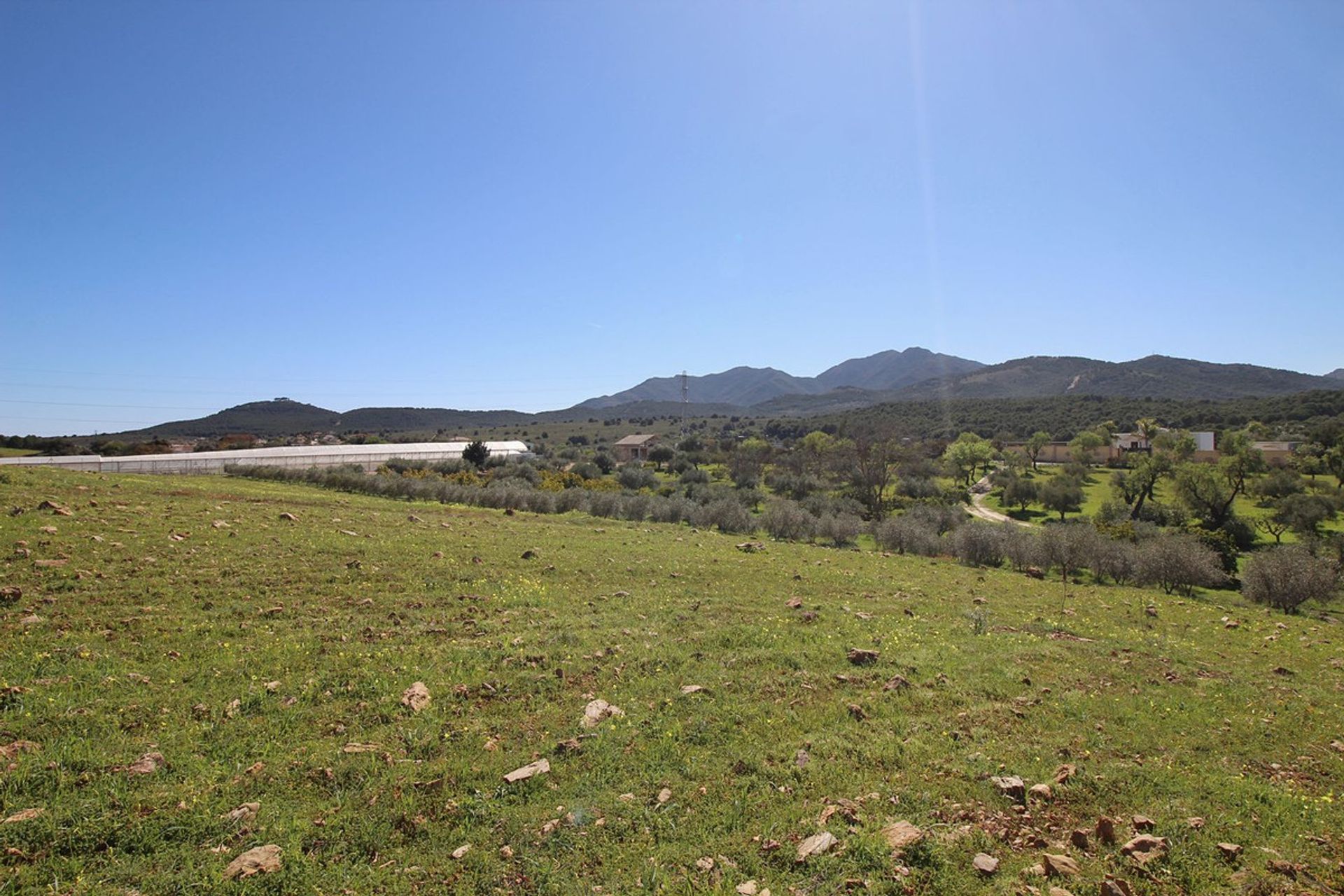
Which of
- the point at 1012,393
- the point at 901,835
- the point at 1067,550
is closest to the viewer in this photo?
the point at 901,835

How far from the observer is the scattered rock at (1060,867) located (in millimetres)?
4867

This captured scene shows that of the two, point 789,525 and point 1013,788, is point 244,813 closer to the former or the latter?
point 1013,788

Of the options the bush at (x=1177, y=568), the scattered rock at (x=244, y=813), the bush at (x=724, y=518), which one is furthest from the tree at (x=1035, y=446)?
the scattered rock at (x=244, y=813)

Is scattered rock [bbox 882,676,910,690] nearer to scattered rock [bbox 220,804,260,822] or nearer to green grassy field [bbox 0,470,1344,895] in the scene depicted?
green grassy field [bbox 0,470,1344,895]

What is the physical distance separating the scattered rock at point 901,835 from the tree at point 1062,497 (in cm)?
6231

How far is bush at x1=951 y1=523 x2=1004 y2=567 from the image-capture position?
25.8m

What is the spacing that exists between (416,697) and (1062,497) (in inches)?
2624

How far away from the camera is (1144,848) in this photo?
17.0ft

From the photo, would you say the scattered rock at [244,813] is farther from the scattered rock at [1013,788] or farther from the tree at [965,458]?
the tree at [965,458]

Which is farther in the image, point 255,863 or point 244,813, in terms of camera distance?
point 244,813

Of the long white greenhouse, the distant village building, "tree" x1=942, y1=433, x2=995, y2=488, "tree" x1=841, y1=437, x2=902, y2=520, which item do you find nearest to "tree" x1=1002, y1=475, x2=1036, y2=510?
"tree" x1=942, y1=433, x2=995, y2=488

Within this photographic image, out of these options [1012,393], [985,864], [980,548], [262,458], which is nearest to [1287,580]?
[980,548]

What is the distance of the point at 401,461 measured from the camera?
6025cm

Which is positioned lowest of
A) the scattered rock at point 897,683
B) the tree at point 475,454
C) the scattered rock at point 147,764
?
the scattered rock at point 897,683
